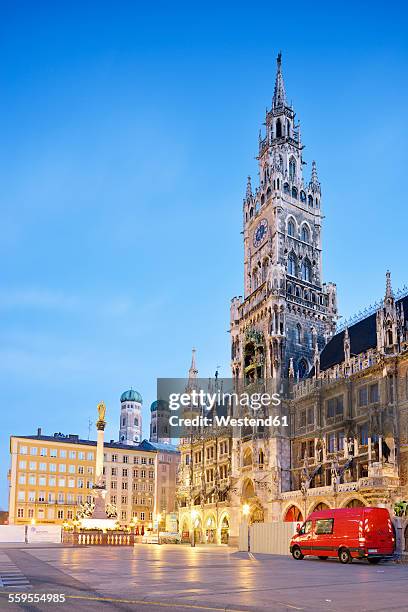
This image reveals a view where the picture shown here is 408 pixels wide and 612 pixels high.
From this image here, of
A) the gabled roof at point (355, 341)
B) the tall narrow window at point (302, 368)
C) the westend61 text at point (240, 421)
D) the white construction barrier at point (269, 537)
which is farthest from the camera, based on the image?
the tall narrow window at point (302, 368)

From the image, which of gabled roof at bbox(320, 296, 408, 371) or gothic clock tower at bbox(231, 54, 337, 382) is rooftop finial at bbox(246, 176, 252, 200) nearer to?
gothic clock tower at bbox(231, 54, 337, 382)

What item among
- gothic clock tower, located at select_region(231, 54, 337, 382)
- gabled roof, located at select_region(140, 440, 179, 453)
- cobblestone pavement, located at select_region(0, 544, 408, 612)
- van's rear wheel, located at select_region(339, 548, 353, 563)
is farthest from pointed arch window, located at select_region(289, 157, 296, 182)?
cobblestone pavement, located at select_region(0, 544, 408, 612)

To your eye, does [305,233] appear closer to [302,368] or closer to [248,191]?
[248,191]

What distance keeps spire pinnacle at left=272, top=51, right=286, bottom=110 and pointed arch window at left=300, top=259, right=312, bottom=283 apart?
918 inches

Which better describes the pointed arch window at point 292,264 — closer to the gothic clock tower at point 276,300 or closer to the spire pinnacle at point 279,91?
the gothic clock tower at point 276,300

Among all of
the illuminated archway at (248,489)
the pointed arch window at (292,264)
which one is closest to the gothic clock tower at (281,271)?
the pointed arch window at (292,264)

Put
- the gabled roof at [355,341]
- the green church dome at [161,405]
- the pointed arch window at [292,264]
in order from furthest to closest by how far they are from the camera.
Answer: the green church dome at [161,405] → the pointed arch window at [292,264] → the gabled roof at [355,341]

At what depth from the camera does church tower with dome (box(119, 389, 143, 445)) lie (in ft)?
623

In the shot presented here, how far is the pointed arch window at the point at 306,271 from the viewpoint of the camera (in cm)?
8025

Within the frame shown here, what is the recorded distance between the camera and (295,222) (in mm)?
81812

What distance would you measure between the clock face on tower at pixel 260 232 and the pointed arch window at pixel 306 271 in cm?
600

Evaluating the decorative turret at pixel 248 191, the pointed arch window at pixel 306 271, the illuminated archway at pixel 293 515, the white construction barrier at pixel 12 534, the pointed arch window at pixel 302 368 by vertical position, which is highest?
the decorative turret at pixel 248 191

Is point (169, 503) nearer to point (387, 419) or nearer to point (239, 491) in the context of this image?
point (239, 491)

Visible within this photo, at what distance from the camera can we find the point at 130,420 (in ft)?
631
